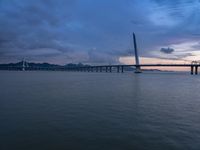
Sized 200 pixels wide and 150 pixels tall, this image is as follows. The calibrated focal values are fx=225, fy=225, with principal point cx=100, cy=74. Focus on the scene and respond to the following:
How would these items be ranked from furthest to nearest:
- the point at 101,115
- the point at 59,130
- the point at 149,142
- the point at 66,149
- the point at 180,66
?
1. the point at 180,66
2. the point at 101,115
3. the point at 59,130
4. the point at 149,142
5. the point at 66,149

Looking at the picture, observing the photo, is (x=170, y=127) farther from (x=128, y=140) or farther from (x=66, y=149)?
(x=66, y=149)

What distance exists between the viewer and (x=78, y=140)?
9.21m

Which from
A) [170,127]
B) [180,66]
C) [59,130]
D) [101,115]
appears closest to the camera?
[59,130]

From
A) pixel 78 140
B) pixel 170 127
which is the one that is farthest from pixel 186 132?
pixel 78 140

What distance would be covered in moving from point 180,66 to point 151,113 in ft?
358

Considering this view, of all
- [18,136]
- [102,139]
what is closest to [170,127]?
[102,139]

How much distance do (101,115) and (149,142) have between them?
5.33 m

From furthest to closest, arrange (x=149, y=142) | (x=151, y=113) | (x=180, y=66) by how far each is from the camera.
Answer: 1. (x=180, y=66)
2. (x=151, y=113)
3. (x=149, y=142)

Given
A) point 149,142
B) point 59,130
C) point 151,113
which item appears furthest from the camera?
point 151,113

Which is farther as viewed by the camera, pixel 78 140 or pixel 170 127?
pixel 170 127

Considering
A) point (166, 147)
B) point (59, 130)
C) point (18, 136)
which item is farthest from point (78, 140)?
point (166, 147)

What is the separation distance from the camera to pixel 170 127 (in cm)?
1150

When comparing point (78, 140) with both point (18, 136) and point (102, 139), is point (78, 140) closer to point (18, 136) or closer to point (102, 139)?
point (102, 139)

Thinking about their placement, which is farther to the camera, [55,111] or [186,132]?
[55,111]
